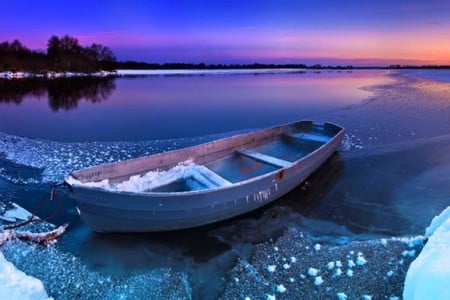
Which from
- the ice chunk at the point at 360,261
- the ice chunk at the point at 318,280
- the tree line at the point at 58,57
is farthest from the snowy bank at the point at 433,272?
the tree line at the point at 58,57

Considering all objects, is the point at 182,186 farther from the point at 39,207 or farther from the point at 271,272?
the point at 39,207

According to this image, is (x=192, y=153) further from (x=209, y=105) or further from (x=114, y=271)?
(x=209, y=105)

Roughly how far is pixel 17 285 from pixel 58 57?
273ft

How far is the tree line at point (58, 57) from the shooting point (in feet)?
213

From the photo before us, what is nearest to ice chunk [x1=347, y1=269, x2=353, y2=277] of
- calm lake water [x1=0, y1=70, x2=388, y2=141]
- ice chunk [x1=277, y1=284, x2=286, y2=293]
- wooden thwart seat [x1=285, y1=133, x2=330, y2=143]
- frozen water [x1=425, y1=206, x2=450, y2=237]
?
ice chunk [x1=277, y1=284, x2=286, y2=293]

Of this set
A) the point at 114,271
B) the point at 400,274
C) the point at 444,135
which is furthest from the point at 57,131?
the point at 444,135

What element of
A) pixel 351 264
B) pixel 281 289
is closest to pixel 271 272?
pixel 281 289

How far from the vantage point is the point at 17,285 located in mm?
3910

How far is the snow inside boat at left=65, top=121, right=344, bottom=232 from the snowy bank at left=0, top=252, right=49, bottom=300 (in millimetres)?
1134

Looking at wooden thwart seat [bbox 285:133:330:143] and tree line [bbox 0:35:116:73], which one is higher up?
tree line [bbox 0:35:116:73]

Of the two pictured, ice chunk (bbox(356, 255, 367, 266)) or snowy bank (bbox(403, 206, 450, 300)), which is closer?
snowy bank (bbox(403, 206, 450, 300))

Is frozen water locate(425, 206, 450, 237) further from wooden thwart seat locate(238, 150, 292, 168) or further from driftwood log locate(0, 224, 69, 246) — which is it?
driftwood log locate(0, 224, 69, 246)

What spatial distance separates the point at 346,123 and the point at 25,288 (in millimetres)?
13010

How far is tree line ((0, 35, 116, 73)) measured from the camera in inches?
2557
